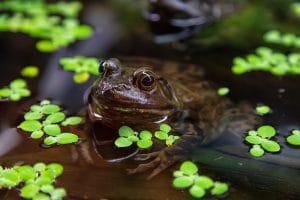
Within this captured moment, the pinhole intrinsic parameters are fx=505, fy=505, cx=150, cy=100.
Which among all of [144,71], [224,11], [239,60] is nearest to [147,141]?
[144,71]

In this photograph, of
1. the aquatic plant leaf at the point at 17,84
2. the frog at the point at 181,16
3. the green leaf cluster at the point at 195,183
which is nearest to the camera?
the green leaf cluster at the point at 195,183

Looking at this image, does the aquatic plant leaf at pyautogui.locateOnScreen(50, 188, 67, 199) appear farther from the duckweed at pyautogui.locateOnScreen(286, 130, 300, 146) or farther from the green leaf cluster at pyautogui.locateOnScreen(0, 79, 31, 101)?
the duckweed at pyautogui.locateOnScreen(286, 130, 300, 146)

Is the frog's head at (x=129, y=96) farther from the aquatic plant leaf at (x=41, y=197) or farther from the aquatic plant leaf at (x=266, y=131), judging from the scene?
the aquatic plant leaf at (x=41, y=197)

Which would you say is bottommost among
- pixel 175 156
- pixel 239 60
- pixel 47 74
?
pixel 175 156

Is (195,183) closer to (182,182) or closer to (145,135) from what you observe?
(182,182)

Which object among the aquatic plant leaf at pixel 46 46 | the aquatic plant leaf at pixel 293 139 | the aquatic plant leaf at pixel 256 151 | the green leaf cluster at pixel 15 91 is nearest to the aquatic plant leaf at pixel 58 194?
the green leaf cluster at pixel 15 91

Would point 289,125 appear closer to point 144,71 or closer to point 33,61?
point 144,71
